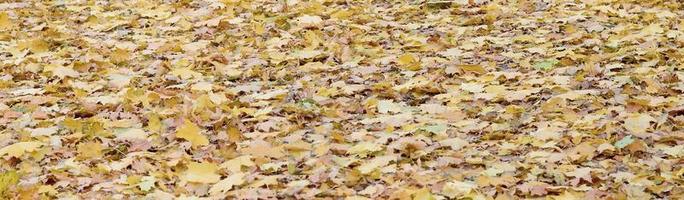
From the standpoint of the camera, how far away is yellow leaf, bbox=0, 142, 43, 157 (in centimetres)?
417

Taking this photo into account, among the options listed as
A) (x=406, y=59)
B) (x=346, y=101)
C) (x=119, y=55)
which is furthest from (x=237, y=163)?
(x=119, y=55)

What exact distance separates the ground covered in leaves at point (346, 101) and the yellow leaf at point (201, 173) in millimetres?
10

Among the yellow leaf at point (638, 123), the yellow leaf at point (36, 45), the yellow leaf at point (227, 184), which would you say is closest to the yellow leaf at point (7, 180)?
the yellow leaf at point (227, 184)

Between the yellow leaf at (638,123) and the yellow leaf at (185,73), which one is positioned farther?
the yellow leaf at (185,73)

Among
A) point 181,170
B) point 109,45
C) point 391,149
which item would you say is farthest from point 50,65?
point 391,149

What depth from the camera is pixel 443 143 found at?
13.6ft

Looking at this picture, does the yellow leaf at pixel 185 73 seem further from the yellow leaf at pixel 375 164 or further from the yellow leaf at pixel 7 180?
the yellow leaf at pixel 375 164

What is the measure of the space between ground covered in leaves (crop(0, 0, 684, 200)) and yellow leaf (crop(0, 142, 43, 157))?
2cm

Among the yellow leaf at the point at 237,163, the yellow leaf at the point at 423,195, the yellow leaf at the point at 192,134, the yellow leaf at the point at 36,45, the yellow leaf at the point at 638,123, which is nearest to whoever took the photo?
the yellow leaf at the point at 423,195

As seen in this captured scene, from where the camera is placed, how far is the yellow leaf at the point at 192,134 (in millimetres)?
4277

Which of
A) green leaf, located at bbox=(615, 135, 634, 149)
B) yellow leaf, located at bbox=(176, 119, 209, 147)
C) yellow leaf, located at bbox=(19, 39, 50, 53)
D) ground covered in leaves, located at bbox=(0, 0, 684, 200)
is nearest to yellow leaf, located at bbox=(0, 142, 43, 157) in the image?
ground covered in leaves, located at bbox=(0, 0, 684, 200)

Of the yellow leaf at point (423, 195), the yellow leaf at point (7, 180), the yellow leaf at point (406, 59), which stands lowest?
the yellow leaf at point (406, 59)

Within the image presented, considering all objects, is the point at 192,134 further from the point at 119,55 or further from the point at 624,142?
the point at 624,142

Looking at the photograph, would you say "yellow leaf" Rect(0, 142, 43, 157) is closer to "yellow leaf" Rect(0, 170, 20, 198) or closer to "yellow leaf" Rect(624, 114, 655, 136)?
"yellow leaf" Rect(0, 170, 20, 198)
